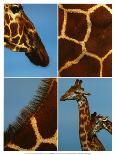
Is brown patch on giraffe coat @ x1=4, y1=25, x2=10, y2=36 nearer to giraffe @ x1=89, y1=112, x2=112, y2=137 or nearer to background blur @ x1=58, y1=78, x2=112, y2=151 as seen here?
background blur @ x1=58, y1=78, x2=112, y2=151

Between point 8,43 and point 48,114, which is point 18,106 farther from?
point 8,43

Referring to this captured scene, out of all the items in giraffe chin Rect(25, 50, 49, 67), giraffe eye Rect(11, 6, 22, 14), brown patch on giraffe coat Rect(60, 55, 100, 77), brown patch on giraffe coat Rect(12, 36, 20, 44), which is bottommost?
brown patch on giraffe coat Rect(60, 55, 100, 77)

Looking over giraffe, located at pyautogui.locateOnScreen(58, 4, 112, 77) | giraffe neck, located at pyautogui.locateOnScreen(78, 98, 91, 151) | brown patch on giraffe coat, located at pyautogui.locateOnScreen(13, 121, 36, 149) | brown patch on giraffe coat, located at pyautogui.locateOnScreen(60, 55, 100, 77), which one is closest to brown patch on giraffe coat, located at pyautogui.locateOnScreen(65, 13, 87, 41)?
giraffe, located at pyautogui.locateOnScreen(58, 4, 112, 77)

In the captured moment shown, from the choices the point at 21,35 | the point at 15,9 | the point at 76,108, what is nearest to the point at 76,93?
the point at 76,108

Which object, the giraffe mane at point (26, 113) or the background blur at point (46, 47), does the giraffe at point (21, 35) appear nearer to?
the background blur at point (46, 47)

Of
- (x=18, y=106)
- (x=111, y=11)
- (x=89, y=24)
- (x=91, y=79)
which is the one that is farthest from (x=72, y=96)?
(x=111, y=11)

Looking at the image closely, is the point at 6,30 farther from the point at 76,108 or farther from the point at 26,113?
the point at 76,108
